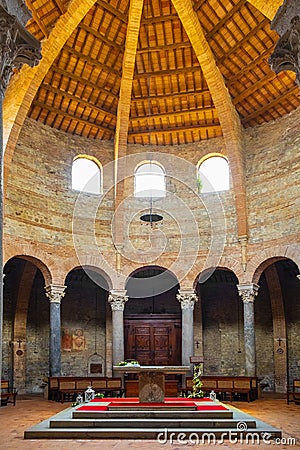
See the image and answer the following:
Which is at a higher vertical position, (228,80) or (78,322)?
(228,80)

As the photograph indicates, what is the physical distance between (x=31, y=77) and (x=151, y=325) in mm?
12417

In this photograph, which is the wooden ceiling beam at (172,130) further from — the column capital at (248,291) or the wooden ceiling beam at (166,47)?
the column capital at (248,291)

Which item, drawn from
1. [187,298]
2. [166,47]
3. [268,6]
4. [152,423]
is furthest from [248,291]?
[268,6]

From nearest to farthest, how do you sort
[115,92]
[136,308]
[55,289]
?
1. [55,289]
2. [115,92]
3. [136,308]

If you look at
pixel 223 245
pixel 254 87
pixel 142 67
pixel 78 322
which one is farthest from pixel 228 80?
pixel 78 322

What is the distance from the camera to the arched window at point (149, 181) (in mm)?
23734

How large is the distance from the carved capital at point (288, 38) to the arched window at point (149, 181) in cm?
1375

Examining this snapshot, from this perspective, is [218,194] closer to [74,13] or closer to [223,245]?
[223,245]

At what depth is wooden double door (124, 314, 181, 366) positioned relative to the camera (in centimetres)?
2469

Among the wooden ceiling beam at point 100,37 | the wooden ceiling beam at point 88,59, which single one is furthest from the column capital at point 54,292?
the wooden ceiling beam at point 100,37

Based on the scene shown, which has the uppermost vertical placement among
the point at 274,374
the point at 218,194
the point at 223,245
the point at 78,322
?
the point at 218,194

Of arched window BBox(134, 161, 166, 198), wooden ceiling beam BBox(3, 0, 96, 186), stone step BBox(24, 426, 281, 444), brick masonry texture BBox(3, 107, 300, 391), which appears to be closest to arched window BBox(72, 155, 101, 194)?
brick masonry texture BBox(3, 107, 300, 391)

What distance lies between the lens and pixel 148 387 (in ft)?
47.1

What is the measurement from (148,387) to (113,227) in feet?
31.4
